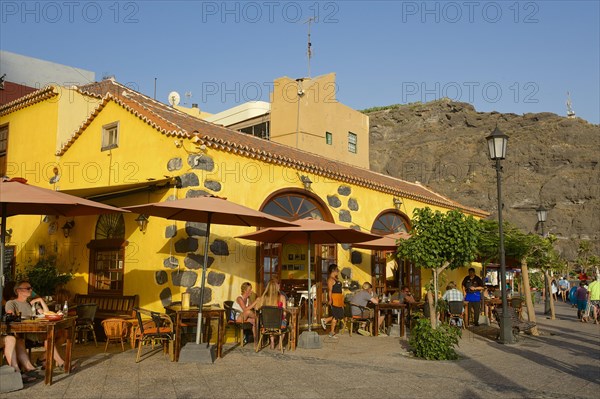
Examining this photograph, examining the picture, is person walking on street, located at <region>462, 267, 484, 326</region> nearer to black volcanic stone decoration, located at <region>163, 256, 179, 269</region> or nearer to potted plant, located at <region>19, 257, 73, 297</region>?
black volcanic stone decoration, located at <region>163, 256, 179, 269</region>

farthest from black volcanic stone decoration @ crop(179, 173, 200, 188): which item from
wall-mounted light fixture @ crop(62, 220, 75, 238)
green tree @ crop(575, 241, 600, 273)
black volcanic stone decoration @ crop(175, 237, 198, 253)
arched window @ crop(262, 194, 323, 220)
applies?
green tree @ crop(575, 241, 600, 273)

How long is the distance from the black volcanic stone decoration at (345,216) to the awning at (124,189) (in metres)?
5.24

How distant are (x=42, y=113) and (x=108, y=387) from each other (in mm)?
11147

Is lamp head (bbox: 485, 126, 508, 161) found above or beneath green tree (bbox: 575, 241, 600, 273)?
above

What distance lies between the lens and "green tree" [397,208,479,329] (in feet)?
32.3

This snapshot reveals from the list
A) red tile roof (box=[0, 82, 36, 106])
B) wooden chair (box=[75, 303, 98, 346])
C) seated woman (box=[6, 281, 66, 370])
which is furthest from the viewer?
red tile roof (box=[0, 82, 36, 106])

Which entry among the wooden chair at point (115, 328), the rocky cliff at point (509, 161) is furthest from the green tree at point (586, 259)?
the wooden chair at point (115, 328)

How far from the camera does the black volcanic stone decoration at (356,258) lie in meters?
14.9

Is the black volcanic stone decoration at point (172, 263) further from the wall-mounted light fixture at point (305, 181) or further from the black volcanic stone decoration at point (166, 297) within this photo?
the wall-mounted light fixture at point (305, 181)

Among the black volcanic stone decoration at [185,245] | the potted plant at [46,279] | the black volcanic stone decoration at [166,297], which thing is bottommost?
the black volcanic stone decoration at [166,297]

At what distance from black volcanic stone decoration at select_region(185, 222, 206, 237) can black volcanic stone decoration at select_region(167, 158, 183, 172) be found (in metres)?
1.20

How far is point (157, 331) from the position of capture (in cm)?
854

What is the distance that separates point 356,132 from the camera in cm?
2753

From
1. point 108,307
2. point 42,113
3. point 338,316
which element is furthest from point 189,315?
point 42,113
